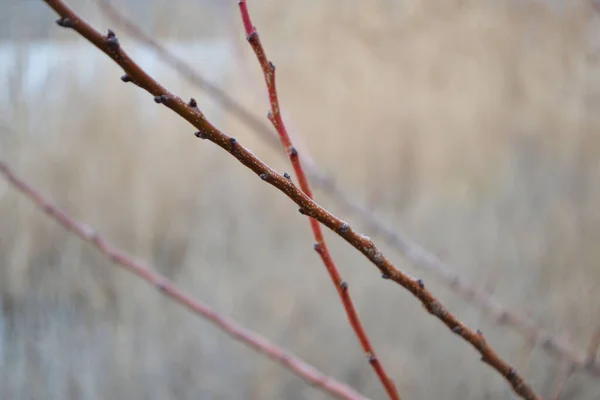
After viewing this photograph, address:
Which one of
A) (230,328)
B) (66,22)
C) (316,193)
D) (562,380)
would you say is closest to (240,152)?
(66,22)

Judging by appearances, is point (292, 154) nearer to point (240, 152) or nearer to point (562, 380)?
point (240, 152)

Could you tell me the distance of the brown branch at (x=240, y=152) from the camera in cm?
16

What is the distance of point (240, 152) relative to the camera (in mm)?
179

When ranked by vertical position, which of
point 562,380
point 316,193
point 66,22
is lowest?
point 66,22

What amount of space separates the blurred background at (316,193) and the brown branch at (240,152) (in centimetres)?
68

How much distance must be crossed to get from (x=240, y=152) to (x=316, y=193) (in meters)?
0.85

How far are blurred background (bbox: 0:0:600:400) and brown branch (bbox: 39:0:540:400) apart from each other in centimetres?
68

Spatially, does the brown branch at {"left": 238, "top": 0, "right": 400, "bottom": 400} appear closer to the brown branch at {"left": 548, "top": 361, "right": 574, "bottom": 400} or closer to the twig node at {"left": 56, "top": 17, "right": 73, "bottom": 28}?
the twig node at {"left": 56, "top": 17, "right": 73, "bottom": 28}

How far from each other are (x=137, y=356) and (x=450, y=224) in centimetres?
68

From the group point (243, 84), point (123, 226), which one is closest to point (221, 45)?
point (243, 84)

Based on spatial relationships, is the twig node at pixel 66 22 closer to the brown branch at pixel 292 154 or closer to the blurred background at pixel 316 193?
the brown branch at pixel 292 154

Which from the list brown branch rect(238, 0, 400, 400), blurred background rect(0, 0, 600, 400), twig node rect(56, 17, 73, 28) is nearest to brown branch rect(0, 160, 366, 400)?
brown branch rect(238, 0, 400, 400)

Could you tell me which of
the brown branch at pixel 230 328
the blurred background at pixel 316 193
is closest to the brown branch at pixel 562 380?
the brown branch at pixel 230 328

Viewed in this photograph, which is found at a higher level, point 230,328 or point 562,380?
point 562,380
